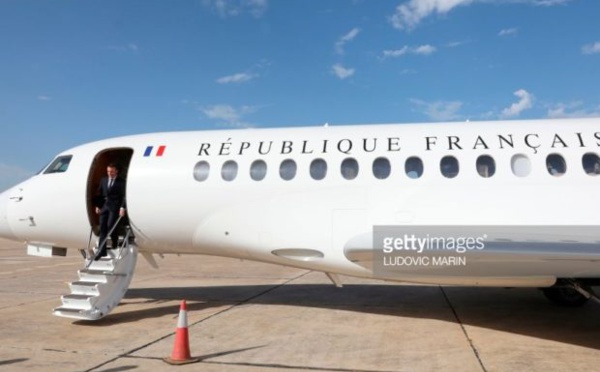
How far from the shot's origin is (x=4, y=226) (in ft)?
34.9

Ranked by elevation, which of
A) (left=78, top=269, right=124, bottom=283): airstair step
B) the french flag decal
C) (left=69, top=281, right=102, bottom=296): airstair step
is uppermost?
the french flag decal

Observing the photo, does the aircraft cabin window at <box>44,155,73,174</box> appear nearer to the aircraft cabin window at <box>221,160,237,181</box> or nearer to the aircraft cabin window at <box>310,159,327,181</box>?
the aircraft cabin window at <box>221,160,237,181</box>

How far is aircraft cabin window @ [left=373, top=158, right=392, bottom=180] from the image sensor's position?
27.6ft

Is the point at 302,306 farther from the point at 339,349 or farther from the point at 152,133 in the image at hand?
the point at 152,133

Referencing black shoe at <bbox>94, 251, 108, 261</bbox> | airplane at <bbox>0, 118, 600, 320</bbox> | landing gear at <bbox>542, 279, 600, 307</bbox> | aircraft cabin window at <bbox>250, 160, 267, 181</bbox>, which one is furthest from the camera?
landing gear at <bbox>542, 279, 600, 307</bbox>

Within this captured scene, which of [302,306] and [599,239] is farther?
[302,306]

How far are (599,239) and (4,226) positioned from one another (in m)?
11.4

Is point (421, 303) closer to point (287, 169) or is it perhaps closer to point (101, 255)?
point (287, 169)

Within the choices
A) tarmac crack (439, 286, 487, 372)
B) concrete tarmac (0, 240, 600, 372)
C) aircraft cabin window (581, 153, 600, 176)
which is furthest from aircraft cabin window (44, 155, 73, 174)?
aircraft cabin window (581, 153, 600, 176)

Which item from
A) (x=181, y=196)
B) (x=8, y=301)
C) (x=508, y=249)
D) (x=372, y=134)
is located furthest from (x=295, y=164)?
(x=8, y=301)

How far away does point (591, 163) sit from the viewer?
7824mm

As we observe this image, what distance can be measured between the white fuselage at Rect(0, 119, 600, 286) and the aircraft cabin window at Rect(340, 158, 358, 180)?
5 cm

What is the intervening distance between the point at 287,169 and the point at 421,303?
4590mm

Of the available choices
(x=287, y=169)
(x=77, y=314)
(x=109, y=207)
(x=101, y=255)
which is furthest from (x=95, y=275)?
(x=287, y=169)
